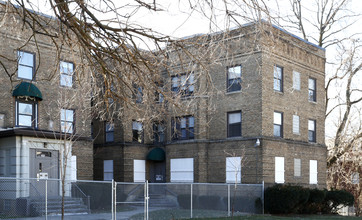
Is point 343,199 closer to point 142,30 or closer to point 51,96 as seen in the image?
point 51,96

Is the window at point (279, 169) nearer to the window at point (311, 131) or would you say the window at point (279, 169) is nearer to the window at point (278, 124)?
the window at point (278, 124)

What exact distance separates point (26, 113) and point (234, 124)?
1253 centimetres

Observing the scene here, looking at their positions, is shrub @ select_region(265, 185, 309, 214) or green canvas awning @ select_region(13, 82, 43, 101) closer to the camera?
green canvas awning @ select_region(13, 82, 43, 101)

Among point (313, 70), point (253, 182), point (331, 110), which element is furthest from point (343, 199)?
point (331, 110)

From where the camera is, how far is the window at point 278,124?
31594 millimetres

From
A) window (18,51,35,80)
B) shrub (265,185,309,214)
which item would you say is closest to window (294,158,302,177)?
shrub (265,185,309,214)

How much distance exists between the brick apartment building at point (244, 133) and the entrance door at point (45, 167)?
294cm

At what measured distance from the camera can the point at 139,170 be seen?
35.5 m

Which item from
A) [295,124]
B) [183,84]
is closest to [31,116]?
[295,124]

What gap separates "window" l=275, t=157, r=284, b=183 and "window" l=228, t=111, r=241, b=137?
115 inches

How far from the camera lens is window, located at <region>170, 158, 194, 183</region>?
32719 millimetres

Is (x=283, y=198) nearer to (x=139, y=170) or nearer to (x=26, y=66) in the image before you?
(x=139, y=170)

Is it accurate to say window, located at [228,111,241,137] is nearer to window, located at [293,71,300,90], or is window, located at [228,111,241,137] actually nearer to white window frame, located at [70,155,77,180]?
window, located at [293,71,300,90]

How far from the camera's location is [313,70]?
1389 inches
